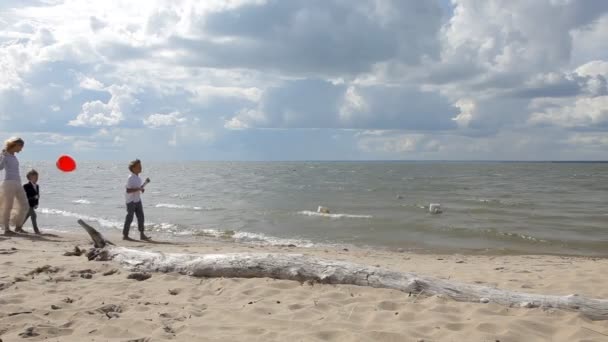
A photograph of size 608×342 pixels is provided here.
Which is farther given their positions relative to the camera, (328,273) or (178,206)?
(178,206)

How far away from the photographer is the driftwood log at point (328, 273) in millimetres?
4996

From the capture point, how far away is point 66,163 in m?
10.3

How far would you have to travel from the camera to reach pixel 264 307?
4.96m

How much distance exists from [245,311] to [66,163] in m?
7.47

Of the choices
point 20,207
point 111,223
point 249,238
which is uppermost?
point 20,207

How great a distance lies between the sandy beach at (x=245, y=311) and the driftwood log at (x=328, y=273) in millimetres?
141

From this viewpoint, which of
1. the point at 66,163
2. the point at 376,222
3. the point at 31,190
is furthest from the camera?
the point at 376,222

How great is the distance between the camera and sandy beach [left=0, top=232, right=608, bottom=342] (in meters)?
4.15

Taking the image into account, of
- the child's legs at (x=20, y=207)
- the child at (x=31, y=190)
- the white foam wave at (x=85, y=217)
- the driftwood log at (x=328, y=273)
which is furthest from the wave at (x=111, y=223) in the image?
the driftwood log at (x=328, y=273)

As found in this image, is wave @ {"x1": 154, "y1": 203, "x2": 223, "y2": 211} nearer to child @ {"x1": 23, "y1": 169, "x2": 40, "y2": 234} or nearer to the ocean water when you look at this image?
the ocean water

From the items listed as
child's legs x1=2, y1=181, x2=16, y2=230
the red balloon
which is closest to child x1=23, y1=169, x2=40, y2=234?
child's legs x1=2, y1=181, x2=16, y2=230

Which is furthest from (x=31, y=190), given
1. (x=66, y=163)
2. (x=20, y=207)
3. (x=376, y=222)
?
(x=376, y=222)

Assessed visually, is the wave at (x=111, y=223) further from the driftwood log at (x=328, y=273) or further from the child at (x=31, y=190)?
the driftwood log at (x=328, y=273)

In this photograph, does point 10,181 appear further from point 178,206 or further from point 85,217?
point 178,206
